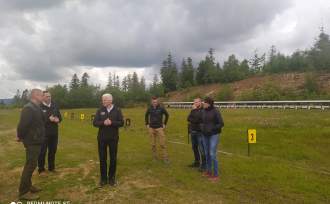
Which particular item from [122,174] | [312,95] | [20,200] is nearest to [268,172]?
[122,174]

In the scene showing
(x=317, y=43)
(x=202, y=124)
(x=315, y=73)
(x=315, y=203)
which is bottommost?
(x=315, y=203)

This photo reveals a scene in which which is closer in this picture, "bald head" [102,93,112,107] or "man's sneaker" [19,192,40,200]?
"man's sneaker" [19,192,40,200]

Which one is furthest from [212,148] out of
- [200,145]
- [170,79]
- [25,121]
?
[170,79]

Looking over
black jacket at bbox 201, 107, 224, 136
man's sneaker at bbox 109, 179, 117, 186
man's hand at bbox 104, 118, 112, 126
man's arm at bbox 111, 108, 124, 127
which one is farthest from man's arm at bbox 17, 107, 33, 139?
black jacket at bbox 201, 107, 224, 136

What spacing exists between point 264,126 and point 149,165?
1295 cm

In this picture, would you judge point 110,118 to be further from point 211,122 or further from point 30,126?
point 211,122

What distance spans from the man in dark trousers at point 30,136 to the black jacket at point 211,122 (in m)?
4.09

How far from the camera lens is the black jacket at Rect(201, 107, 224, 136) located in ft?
26.9

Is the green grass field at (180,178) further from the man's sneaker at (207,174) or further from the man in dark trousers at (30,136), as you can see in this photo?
the man in dark trousers at (30,136)

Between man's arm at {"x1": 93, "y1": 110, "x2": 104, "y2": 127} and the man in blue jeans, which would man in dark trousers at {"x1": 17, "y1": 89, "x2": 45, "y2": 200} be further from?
the man in blue jeans

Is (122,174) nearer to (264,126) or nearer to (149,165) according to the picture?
(149,165)

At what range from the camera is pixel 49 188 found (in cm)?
744

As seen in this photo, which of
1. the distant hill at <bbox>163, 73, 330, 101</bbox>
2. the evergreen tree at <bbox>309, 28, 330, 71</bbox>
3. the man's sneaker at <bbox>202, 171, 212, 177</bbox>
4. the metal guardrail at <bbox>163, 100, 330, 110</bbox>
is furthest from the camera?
the evergreen tree at <bbox>309, 28, 330, 71</bbox>

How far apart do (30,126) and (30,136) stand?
0.71ft
